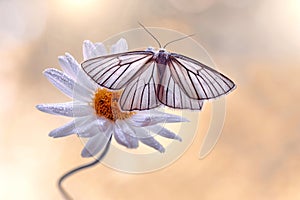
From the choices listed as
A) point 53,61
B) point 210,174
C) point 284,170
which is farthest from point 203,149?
point 53,61

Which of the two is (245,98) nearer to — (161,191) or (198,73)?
(161,191)

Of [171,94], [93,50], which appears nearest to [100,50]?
[93,50]

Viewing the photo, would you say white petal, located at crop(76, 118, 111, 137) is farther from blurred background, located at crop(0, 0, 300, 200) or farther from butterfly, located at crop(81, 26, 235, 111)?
blurred background, located at crop(0, 0, 300, 200)

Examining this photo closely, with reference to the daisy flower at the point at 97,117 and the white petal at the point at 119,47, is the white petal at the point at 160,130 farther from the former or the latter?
the white petal at the point at 119,47

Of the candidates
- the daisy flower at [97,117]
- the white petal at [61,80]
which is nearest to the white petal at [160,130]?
the daisy flower at [97,117]

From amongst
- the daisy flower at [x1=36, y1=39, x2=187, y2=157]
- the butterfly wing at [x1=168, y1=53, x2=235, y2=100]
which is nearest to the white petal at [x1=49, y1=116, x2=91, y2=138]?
the daisy flower at [x1=36, y1=39, x2=187, y2=157]

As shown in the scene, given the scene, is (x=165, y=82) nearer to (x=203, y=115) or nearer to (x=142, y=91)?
(x=142, y=91)
